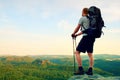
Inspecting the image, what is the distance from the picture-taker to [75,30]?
9758mm

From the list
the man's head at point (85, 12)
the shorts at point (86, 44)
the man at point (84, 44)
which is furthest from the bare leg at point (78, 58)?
the man's head at point (85, 12)

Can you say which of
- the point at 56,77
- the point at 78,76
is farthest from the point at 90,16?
the point at 56,77

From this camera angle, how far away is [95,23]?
31.1 ft

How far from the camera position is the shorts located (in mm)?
9789

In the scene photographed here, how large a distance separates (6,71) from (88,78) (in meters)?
165

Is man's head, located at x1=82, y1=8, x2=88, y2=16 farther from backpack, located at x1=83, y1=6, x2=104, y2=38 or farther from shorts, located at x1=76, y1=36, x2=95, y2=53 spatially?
shorts, located at x1=76, y1=36, x2=95, y2=53

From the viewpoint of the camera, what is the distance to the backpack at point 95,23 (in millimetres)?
9453

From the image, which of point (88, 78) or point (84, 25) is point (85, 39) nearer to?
point (84, 25)

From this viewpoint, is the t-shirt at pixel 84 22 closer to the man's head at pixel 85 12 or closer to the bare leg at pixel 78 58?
the man's head at pixel 85 12

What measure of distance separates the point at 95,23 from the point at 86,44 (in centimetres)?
87

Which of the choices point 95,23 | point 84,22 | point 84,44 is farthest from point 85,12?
point 84,44

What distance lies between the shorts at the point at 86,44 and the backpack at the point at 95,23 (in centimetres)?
26

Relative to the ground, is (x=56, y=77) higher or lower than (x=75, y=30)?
lower

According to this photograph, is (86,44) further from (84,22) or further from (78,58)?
(84,22)
